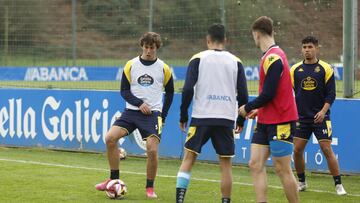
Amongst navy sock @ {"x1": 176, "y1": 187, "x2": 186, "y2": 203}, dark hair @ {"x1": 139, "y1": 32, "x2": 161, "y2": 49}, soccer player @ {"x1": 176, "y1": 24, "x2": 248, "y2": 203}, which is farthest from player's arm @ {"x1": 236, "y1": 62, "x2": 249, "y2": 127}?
dark hair @ {"x1": 139, "y1": 32, "x2": 161, "y2": 49}

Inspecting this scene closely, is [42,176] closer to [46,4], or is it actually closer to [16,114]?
[16,114]

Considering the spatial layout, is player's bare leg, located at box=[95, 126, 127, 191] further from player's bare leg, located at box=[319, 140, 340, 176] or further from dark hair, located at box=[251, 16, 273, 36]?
dark hair, located at box=[251, 16, 273, 36]

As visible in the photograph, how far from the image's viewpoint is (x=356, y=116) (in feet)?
41.0

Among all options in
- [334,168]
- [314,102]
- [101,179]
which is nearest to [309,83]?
[314,102]

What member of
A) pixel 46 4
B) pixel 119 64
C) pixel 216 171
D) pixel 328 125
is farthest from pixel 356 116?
pixel 119 64

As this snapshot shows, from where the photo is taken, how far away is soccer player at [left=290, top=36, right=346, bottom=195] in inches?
432

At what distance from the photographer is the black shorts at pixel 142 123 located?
1070 centimetres

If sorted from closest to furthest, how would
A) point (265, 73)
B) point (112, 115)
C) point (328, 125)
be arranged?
point (265, 73) → point (328, 125) → point (112, 115)

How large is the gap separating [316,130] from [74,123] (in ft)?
19.7

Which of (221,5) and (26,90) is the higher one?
(221,5)

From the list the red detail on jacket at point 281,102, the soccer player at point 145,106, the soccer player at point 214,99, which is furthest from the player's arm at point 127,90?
the red detail on jacket at point 281,102

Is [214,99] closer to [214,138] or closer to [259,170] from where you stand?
[214,138]

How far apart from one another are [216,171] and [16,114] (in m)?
5.00

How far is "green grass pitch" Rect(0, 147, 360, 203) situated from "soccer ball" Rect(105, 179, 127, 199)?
8 cm
